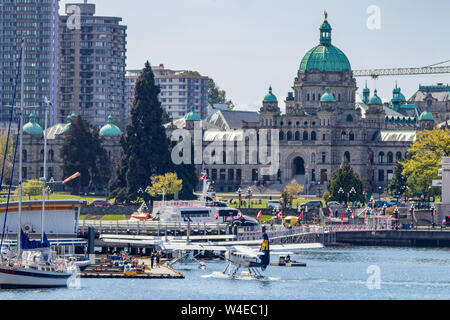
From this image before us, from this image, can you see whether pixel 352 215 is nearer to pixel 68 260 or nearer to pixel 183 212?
pixel 183 212

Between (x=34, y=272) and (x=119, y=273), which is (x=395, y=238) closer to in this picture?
(x=119, y=273)

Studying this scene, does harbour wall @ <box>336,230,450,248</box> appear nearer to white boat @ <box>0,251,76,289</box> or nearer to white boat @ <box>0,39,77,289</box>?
white boat @ <box>0,39,77,289</box>

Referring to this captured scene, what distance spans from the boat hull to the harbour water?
0.88m

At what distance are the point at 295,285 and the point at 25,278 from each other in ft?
75.2

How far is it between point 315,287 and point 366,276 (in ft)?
35.9

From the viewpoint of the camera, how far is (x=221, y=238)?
493ft

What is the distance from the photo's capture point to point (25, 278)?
11525 centimetres

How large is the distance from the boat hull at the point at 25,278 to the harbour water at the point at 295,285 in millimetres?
882

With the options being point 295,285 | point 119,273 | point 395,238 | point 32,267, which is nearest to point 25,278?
point 32,267

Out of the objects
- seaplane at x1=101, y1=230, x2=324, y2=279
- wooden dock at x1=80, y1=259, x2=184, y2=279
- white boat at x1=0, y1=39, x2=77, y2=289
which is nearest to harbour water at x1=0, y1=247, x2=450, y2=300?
white boat at x1=0, y1=39, x2=77, y2=289

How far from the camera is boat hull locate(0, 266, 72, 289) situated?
377 feet
